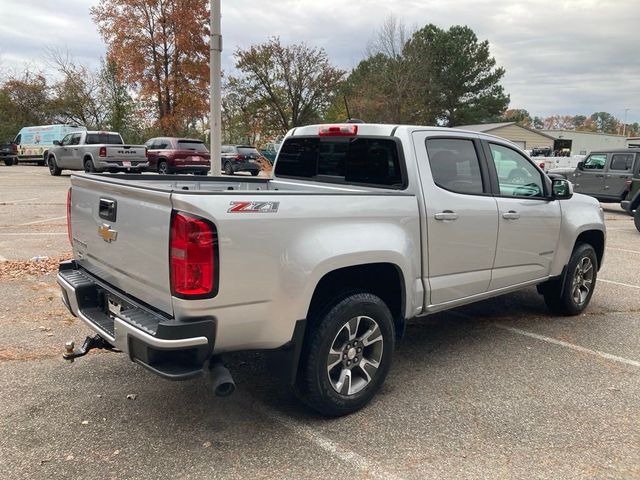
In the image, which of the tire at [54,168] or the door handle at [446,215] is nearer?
the door handle at [446,215]

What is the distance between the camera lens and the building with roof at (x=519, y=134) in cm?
4488

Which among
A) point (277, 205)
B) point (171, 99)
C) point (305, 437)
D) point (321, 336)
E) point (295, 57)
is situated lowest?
point (305, 437)

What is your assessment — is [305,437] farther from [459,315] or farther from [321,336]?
[459,315]

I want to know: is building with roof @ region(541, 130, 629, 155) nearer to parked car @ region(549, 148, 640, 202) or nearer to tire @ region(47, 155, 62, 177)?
parked car @ region(549, 148, 640, 202)

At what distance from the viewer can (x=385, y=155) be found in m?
3.98

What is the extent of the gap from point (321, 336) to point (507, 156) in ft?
8.85

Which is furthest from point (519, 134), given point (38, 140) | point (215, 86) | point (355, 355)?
point (355, 355)

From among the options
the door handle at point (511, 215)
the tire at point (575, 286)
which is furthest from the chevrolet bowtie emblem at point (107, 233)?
the tire at point (575, 286)

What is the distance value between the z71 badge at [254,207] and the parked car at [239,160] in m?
22.4

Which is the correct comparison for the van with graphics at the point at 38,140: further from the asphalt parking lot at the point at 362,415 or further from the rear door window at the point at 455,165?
the rear door window at the point at 455,165

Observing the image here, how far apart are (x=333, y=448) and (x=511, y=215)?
2.54m

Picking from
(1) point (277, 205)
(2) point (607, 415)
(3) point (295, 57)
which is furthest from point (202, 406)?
(3) point (295, 57)

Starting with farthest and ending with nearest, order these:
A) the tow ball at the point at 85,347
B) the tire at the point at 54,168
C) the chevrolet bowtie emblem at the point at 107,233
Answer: the tire at the point at 54,168 → the tow ball at the point at 85,347 → the chevrolet bowtie emblem at the point at 107,233

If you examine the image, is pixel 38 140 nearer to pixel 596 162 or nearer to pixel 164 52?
pixel 164 52
